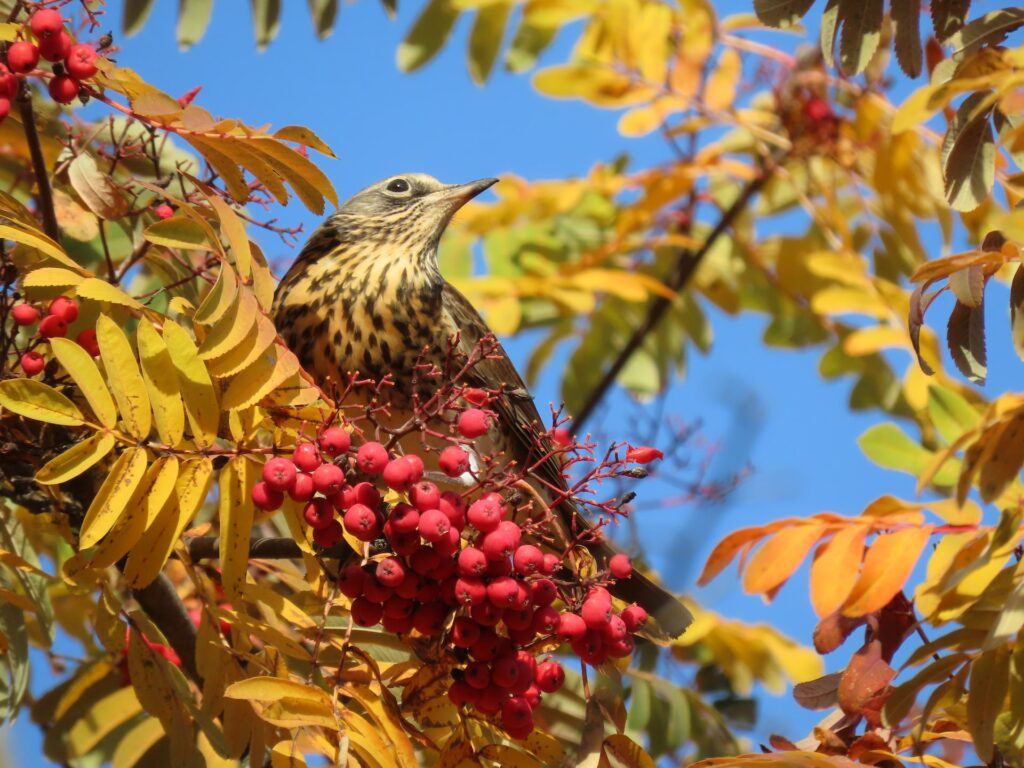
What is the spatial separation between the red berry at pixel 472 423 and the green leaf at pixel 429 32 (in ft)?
7.84

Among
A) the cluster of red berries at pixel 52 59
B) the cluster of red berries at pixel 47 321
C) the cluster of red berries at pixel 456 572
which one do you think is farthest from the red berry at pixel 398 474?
the cluster of red berries at pixel 52 59

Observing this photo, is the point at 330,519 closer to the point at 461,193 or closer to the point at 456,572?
the point at 456,572

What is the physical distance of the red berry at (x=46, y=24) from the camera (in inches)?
92.1

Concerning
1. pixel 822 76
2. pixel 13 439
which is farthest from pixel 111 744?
pixel 822 76

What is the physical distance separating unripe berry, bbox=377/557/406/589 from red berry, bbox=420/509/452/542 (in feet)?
0.30

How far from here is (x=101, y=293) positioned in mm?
2168

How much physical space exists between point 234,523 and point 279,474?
16 centimetres

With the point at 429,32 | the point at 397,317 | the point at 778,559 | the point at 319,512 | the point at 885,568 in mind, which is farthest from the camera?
the point at 429,32

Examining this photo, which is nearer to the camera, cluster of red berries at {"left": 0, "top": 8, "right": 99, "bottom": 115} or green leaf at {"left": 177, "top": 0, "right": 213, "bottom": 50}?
cluster of red berries at {"left": 0, "top": 8, "right": 99, "bottom": 115}

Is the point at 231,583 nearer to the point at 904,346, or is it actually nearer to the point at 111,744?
the point at 111,744

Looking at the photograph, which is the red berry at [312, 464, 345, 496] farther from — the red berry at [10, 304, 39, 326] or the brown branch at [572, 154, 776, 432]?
the brown branch at [572, 154, 776, 432]

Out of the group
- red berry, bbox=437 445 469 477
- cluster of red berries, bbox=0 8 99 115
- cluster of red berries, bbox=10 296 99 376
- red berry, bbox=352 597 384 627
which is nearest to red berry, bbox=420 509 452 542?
red berry, bbox=437 445 469 477

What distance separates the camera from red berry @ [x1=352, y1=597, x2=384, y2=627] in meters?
2.36

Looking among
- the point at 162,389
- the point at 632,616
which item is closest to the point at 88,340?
the point at 162,389
